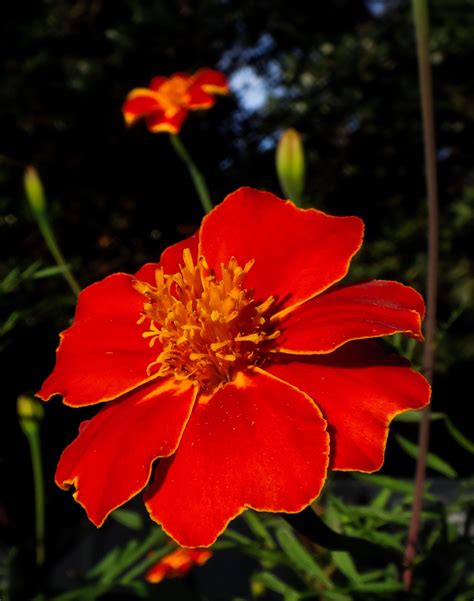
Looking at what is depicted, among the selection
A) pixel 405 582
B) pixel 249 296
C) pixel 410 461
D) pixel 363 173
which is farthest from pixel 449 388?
pixel 249 296

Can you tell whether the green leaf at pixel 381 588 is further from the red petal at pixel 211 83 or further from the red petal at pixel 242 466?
the red petal at pixel 211 83

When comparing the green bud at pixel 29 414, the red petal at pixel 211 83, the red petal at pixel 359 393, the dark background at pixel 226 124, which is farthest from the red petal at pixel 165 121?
the dark background at pixel 226 124

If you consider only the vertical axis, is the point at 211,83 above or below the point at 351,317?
below

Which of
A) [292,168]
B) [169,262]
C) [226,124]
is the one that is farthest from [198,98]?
[226,124]

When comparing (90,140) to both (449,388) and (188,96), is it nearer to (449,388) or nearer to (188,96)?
(188,96)

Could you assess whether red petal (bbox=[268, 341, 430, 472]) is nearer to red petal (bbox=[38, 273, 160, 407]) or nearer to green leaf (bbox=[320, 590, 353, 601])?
red petal (bbox=[38, 273, 160, 407])

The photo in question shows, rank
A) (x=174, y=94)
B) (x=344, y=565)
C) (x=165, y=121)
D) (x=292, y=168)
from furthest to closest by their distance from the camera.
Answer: (x=174, y=94), (x=165, y=121), (x=292, y=168), (x=344, y=565)

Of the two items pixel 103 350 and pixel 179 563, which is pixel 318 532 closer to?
pixel 103 350
